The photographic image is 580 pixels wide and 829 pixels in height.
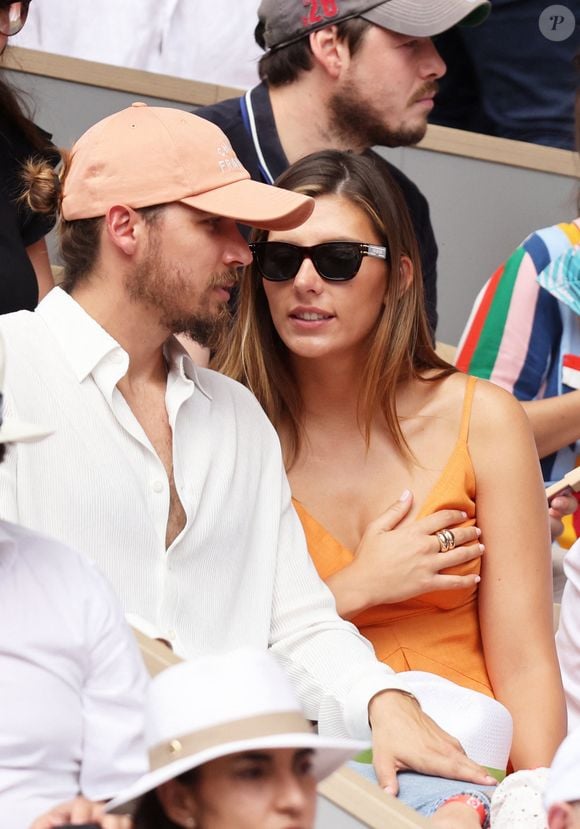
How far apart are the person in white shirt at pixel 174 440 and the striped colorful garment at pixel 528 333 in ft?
3.15

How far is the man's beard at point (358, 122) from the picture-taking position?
3600 mm

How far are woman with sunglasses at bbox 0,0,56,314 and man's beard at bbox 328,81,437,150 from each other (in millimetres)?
787

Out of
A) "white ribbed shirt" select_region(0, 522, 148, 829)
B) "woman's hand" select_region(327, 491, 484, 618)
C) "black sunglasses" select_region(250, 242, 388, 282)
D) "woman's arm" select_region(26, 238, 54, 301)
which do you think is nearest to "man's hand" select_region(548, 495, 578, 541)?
"woman's hand" select_region(327, 491, 484, 618)

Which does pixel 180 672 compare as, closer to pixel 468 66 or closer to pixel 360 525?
pixel 360 525

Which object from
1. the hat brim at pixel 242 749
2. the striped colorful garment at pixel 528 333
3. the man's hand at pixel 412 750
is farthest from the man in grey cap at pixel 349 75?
the hat brim at pixel 242 749

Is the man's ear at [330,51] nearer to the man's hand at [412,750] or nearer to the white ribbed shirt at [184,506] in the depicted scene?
the white ribbed shirt at [184,506]

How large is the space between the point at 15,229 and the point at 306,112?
3.27 feet

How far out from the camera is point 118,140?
245 cm

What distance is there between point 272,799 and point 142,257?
1.31m

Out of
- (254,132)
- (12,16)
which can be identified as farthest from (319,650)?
(254,132)

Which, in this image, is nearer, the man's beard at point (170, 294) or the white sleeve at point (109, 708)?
the white sleeve at point (109, 708)

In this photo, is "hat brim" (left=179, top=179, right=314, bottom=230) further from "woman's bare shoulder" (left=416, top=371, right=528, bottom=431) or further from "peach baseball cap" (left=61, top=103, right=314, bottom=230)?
"woman's bare shoulder" (left=416, top=371, right=528, bottom=431)

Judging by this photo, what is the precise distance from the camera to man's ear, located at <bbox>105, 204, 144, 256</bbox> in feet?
7.86

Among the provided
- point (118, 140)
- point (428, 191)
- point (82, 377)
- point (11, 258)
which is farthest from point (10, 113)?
point (428, 191)
